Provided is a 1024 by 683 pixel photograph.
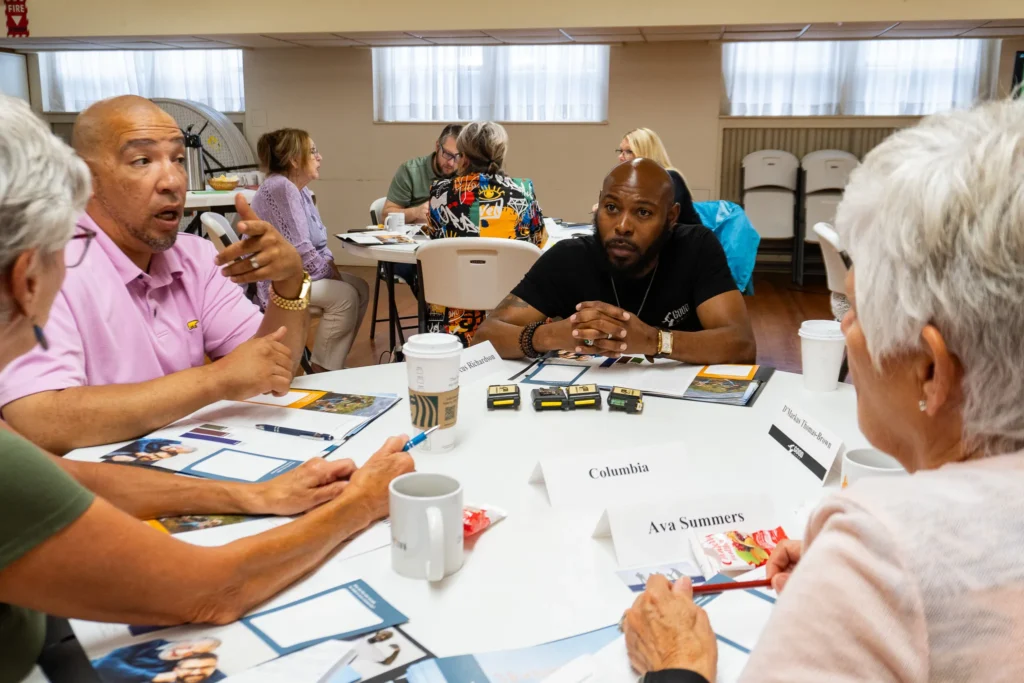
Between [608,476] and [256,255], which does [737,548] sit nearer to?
[608,476]

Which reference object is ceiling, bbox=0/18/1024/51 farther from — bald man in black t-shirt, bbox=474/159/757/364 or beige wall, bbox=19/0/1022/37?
bald man in black t-shirt, bbox=474/159/757/364

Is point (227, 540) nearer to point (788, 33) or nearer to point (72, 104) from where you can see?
point (788, 33)

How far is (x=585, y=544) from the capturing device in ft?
3.70

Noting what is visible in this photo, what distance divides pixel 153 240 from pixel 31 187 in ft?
3.71

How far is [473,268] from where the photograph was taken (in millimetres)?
3441

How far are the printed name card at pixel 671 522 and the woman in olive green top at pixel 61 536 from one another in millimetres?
378

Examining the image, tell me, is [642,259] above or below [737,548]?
above

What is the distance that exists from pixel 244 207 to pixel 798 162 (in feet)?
22.9

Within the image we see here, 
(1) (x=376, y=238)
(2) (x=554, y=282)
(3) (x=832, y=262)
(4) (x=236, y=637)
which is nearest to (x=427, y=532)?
(4) (x=236, y=637)

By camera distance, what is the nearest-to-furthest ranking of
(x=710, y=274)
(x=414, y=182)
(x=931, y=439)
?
(x=931, y=439) < (x=710, y=274) < (x=414, y=182)

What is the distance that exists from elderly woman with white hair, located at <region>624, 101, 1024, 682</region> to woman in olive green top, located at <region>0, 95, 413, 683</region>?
19.4 inches

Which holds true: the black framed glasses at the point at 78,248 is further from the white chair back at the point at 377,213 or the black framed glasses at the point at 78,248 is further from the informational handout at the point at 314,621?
the white chair back at the point at 377,213

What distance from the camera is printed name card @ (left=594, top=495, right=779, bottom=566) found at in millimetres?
1087

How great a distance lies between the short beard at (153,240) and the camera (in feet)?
6.21
